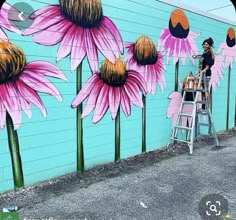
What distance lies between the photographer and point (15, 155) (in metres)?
3.27

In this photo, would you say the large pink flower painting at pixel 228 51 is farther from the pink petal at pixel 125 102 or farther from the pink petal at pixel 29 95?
the pink petal at pixel 29 95

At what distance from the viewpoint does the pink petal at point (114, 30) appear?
3.99 meters

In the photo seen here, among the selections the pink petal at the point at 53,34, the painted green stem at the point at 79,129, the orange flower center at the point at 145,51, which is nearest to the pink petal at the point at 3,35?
the pink petal at the point at 53,34

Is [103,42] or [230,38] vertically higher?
[230,38]

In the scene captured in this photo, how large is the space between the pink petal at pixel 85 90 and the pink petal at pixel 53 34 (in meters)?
0.72

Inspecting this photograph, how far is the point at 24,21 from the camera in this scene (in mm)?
3172

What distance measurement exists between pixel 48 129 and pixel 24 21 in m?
1.35

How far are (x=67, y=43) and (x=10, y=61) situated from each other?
826mm

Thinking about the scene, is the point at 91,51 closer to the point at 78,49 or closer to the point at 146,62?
the point at 78,49

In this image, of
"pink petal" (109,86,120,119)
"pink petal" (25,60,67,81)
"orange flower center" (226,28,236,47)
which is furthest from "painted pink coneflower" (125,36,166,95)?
"orange flower center" (226,28,236,47)

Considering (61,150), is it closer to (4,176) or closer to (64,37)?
(4,176)
